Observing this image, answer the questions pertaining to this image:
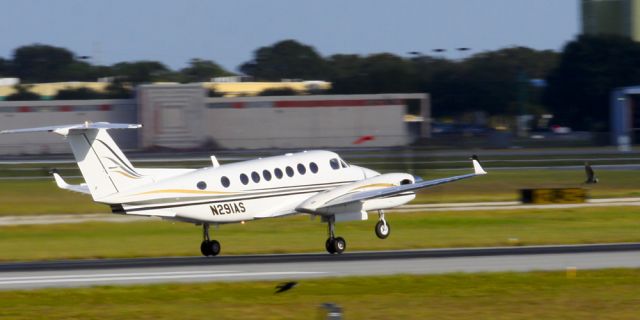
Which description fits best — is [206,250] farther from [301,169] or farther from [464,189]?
[464,189]

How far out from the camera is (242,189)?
3084 centimetres

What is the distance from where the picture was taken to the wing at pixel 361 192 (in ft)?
104

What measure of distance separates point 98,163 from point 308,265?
657 cm

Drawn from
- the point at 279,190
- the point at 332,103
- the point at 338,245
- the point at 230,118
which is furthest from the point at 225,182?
the point at 230,118

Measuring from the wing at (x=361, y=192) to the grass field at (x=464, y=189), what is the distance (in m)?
19.6

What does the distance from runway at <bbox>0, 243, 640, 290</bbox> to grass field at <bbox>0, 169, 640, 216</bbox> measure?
20.7 m

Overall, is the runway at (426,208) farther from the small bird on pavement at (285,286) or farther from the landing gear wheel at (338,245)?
the small bird on pavement at (285,286)

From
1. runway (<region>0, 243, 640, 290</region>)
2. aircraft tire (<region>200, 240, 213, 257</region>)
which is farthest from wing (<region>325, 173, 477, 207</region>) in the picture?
aircraft tire (<region>200, 240, 213, 257</region>)

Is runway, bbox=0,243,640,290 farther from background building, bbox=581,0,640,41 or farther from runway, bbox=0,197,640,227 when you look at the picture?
background building, bbox=581,0,640,41

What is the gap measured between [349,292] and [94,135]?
10.3 meters

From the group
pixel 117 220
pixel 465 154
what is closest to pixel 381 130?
pixel 465 154

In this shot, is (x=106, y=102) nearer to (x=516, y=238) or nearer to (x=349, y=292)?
(x=516, y=238)

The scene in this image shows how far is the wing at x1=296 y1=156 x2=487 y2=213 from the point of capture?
31.6 m

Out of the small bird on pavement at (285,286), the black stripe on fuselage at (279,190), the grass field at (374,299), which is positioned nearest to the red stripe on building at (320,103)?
the black stripe on fuselage at (279,190)
